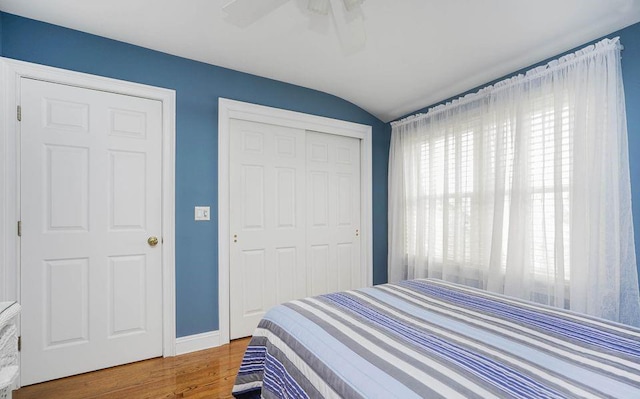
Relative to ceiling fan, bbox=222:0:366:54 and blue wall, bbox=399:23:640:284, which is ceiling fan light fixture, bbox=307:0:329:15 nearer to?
ceiling fan, bbox=222:0:366:54

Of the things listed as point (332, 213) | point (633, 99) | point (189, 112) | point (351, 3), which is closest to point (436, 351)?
point (351, 3)

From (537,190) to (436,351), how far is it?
1829 mm

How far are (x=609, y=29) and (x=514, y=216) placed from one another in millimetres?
1335

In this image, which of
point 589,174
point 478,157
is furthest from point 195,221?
point 589,174

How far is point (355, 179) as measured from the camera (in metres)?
3.55

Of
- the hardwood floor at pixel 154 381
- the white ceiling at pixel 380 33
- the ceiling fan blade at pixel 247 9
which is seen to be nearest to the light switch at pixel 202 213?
the hardwood floor at pixel 154 381

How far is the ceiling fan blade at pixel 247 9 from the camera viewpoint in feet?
5.15

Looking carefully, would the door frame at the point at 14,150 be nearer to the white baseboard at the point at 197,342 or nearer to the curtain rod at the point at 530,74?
the white baseboard at the point at 197,342

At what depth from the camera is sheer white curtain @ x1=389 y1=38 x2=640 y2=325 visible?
1916mm

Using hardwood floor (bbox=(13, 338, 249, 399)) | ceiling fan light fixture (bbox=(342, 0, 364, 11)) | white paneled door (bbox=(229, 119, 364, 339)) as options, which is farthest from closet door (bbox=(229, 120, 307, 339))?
ceiling fan light fixture (bbox=(342, 0, 364, 11))

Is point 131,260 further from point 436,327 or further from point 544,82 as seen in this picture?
point 544,82

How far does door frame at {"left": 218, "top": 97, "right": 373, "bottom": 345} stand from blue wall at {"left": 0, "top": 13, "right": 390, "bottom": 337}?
0.15 ft

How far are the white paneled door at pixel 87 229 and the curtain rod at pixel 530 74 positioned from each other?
258cm

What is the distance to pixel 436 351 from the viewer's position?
1050mm
